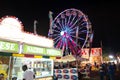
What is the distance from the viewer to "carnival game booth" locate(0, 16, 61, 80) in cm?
899

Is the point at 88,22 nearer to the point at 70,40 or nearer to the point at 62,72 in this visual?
the point at 70,40

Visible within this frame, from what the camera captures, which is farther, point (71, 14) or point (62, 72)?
point (71, 14)

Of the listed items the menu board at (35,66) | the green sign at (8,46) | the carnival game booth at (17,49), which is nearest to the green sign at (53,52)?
the carnival game booth at (17,49)

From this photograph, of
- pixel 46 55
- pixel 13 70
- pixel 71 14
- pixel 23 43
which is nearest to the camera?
pixel 23 43

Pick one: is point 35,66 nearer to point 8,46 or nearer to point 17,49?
point 17,49

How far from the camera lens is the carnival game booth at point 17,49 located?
899 cm

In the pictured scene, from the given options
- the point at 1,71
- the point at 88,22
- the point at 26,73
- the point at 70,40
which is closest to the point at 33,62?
the point at 1,71

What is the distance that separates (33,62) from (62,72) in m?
3.51

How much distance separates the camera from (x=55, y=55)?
12.8m

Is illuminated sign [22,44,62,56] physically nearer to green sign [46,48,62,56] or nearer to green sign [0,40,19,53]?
green sign [46,48,62,56]

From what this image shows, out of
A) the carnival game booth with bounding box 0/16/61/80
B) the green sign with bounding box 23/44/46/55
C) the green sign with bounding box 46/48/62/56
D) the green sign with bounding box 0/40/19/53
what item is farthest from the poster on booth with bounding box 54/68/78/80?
the green sign with bounding box 0/40/19/53

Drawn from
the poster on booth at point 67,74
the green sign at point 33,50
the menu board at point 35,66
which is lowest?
the poster on booth at point 67,74

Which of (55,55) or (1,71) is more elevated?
(55,55)

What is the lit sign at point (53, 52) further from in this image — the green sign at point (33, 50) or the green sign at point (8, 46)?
the green sign at point (8, 46)
